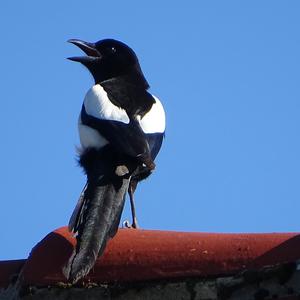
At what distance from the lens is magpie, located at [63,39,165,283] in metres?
2.98

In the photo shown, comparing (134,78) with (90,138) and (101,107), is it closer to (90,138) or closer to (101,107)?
(101,107)

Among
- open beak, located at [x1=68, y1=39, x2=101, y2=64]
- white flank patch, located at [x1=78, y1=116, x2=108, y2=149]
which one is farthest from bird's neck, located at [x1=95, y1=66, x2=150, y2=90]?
white flank patch, located at [x1=78, y1=116, x2=108, y2=149]

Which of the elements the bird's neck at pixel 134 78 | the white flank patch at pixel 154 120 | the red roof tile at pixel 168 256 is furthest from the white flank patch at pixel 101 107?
the red roof tile at pixel 168 256

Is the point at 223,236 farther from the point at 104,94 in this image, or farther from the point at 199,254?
the point at 104,94

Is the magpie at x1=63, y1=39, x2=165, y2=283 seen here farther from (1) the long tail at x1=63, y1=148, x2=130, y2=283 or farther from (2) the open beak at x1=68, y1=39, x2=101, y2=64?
(2) the open beak at x1=68, y1=39, x2=101, y2=64

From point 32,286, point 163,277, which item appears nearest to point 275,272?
point 163,277

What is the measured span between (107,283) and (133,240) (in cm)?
16

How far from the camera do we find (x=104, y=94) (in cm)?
455

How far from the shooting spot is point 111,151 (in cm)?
407

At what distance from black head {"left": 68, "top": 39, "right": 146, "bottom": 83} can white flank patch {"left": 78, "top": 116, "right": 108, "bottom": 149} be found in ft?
3.89

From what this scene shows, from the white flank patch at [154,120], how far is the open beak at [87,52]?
957mm

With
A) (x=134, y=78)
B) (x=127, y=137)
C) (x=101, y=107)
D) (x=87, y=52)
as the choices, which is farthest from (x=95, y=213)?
(x=87, y=52)

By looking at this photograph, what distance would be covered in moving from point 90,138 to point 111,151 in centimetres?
24

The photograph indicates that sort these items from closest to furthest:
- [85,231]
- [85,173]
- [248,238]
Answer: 1. [248,238]
2. [85,231]
3. [85,173]
